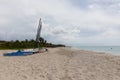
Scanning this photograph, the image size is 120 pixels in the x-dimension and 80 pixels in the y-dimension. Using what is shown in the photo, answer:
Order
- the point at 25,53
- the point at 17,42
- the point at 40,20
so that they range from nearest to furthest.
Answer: the point at 25,53 → the point at 40,20 → the point at 17,42

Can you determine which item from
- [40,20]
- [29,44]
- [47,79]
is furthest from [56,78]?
[29,44]

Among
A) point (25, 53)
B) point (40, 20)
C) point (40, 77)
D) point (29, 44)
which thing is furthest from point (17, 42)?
point (40, 77)

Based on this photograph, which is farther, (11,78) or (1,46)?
(1,46)

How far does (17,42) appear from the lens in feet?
321

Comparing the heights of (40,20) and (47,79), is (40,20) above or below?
above

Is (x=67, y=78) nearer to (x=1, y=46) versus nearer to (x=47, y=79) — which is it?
(x=47, y=79)

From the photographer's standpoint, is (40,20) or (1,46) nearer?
(40,20)

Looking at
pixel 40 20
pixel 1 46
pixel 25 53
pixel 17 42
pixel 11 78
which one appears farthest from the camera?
pixel 17 42

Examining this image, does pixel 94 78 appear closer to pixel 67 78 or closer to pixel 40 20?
pixel 67 78

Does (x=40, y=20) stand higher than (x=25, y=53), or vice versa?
(x=40, y=20)

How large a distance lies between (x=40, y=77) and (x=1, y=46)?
80.5 m

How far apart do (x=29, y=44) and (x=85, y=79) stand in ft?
288

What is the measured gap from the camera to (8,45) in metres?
92.9

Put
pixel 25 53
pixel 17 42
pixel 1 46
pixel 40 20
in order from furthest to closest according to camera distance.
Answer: pixel 17 42 → pixel 1 46 → pixel 40 20 → pixel 25 53
